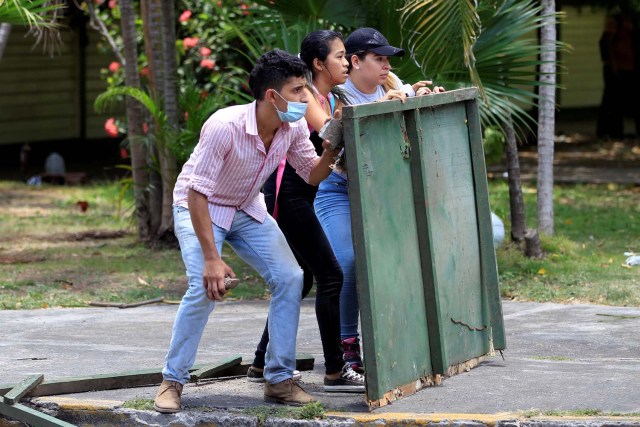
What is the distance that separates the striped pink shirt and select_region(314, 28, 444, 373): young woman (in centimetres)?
33

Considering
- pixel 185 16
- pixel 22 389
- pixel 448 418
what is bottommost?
pixel 448 418

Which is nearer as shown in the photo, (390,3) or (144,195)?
(390,3)

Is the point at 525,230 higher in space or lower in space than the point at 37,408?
higher

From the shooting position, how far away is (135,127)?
33.7 ft

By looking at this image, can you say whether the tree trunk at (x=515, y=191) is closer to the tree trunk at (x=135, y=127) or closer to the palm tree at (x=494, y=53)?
the palm tree at (x=494, y=53)

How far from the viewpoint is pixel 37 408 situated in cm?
521

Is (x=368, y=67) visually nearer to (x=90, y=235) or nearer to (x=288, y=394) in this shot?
(x=288, y=394)

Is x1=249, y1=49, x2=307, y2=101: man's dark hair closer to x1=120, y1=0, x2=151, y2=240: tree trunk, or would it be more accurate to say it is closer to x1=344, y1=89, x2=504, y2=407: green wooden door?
x1=344, y1=89, x2=504, y2=407: green wooden door

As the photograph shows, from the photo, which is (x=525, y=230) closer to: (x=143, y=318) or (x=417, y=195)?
(x=143, y=318)

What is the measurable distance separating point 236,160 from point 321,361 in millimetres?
1640

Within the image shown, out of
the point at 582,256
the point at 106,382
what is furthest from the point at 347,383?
the point at 582,256

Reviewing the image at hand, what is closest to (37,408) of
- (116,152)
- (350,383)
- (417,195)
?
(350,383)

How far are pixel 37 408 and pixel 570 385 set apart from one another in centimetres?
246

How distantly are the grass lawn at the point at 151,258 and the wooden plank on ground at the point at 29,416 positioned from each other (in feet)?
9.11
